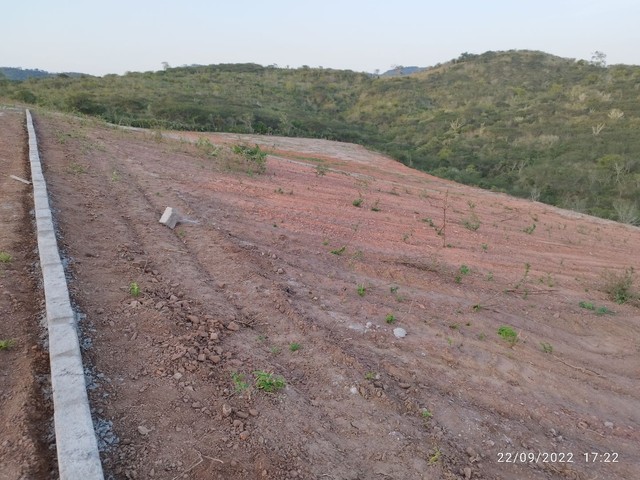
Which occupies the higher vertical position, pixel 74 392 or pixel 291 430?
pixel 74 392

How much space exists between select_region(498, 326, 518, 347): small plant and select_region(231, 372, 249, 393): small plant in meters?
2.54

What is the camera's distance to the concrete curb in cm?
198

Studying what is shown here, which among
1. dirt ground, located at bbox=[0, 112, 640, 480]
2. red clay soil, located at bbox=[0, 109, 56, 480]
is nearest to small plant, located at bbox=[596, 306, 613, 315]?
dirt ground, located at bbox=[0, 112, 640, 480]

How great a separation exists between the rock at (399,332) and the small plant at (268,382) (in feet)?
4.31

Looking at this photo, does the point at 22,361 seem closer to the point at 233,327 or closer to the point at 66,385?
the point at 66,385

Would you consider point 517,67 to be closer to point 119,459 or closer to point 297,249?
point 297,249

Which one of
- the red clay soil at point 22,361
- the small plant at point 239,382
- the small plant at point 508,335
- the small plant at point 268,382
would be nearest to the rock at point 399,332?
the small plant at point 508,335

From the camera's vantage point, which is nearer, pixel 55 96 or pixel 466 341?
pixel 466 341

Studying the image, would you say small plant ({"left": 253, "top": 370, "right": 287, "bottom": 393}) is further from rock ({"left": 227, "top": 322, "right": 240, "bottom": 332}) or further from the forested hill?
the forested hill

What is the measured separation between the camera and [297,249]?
18.2 ft

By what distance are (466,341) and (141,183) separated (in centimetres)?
550

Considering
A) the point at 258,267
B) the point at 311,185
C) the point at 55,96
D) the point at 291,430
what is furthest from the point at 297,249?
the point at 55,96

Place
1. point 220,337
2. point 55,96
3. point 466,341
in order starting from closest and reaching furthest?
point 220,337, point 466,341, point 55,96

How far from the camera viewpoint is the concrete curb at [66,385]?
78.1 inches
